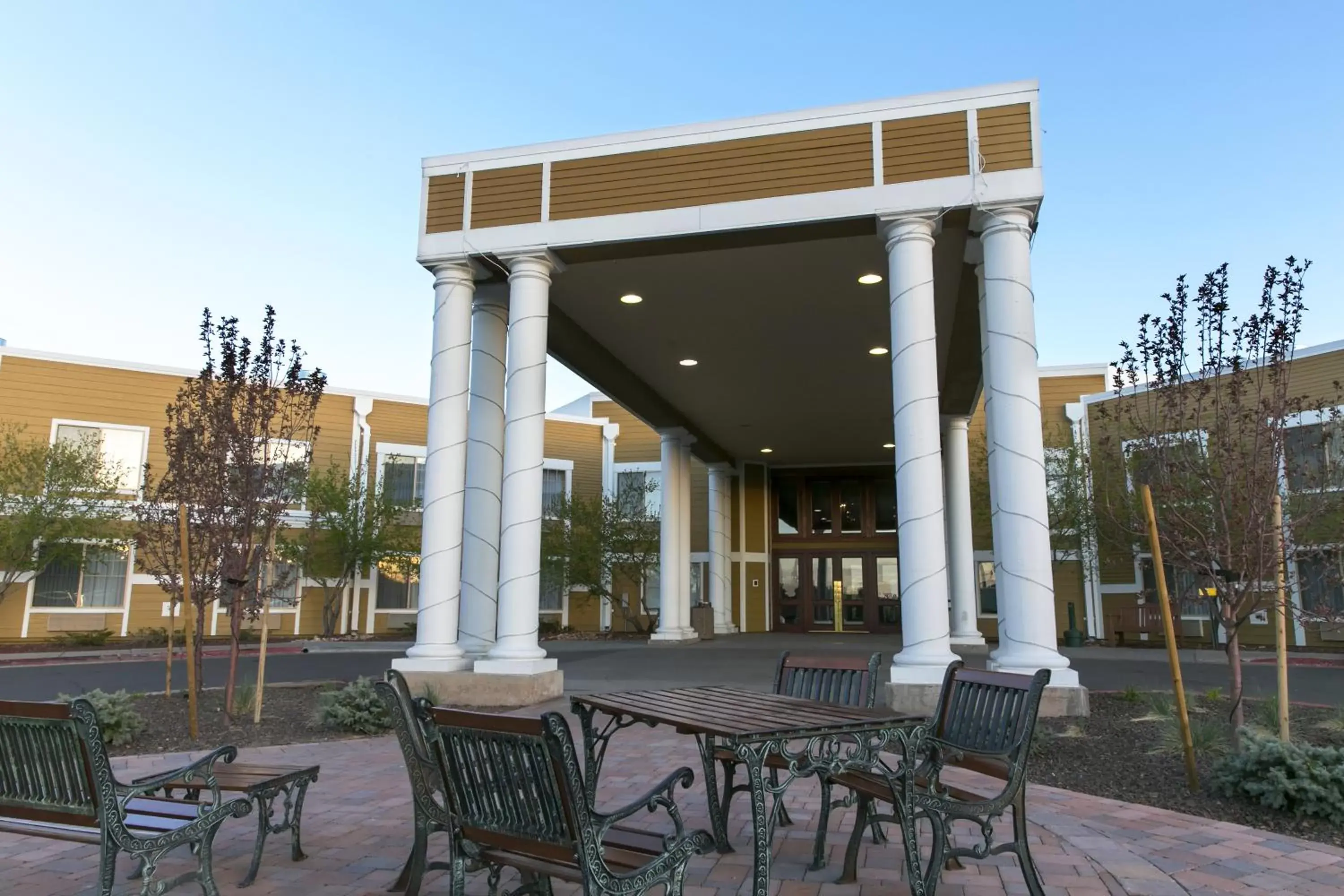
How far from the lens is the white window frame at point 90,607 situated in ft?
67.1

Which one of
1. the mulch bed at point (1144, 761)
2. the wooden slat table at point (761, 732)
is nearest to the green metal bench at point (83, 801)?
the wooden slat table at point (761, 732)

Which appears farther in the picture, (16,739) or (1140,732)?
(1140,732)

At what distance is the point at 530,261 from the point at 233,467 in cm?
373

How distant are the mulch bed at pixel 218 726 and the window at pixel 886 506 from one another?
17.4 metres

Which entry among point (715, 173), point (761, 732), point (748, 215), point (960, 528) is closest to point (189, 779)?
point (761, 732)

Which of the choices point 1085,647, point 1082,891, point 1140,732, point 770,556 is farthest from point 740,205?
point 770,556

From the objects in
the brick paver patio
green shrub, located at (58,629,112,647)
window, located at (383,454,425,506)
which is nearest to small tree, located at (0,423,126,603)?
green shrub, located at (58,629,112,647)

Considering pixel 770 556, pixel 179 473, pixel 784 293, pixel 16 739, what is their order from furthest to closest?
pixel 770 556 < pixel 784 293 < pixel 179 473 < pixel 16 739

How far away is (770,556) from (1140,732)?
17.6 meters

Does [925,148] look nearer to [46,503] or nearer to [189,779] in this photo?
[189,779]

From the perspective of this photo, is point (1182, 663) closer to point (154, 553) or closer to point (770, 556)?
point (770, 556)

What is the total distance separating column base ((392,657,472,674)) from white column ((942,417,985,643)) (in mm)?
9489

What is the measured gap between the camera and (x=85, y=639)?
2002 cm

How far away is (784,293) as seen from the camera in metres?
11.4
